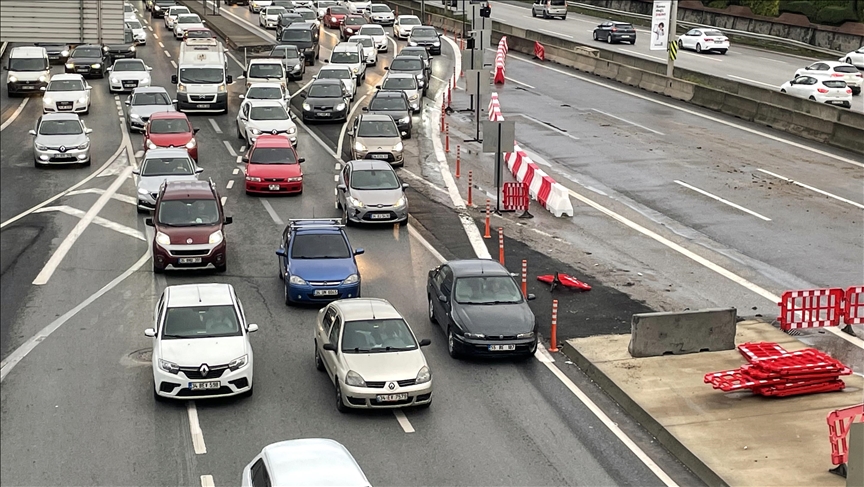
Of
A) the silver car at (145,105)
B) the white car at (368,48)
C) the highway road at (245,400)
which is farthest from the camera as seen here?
the white car at (368,48)

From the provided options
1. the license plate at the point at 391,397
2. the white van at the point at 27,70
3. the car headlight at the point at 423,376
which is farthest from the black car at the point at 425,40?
the license plate at the point at 391,397

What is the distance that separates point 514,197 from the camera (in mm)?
31203

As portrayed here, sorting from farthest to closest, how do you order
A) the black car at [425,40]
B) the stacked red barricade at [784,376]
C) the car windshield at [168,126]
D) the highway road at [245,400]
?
the black car at [425,40] < the car windshield at [168,126] < the stacked red barricade at [784,376] < the highway road at [245,400]

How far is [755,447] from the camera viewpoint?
632 inches

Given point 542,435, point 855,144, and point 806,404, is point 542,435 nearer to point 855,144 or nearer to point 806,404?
point 806,404

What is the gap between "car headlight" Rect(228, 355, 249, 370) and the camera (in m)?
17.5

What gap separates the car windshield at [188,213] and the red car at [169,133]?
1021cm

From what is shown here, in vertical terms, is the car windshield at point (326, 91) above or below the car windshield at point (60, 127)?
above

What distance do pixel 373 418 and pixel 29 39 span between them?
7507mm

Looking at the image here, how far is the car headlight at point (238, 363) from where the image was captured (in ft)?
57.6

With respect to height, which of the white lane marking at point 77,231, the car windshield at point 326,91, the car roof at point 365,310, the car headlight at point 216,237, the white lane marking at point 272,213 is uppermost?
the car windshield at point 326,91

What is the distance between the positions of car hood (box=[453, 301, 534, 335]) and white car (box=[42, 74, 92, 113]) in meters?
28.0

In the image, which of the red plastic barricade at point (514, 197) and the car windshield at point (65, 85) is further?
the car windshield at point (65, 85)

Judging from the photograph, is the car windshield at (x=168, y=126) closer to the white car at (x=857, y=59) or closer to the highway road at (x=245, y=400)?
the highway road at (x=245, y=400)
